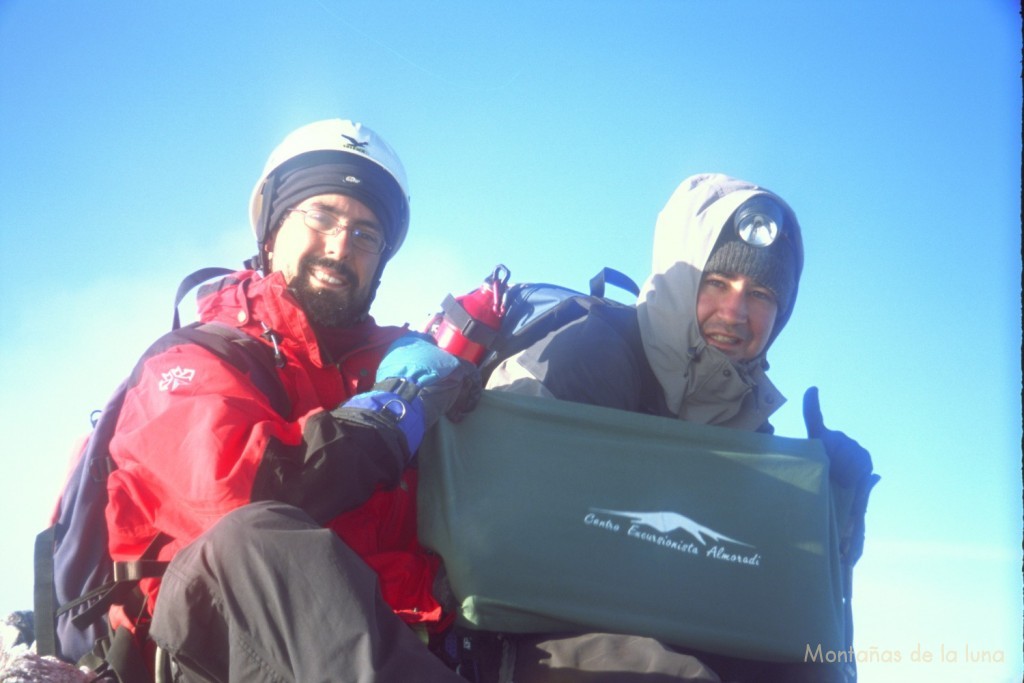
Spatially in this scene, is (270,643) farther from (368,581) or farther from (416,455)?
(416,455)

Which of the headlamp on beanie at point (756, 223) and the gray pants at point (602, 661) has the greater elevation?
the headlamp on beanie at point (756, 223)

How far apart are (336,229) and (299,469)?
1.86 metres

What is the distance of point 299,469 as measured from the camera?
3113mm

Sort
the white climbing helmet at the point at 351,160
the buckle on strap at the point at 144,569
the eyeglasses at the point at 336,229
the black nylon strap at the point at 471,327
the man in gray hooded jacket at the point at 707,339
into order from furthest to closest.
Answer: the white climbing helmet at the point at 351,160, the eyeglasses at the point at 336,229, the black nylon strap at the point at 471,327, the man in gray hooded jacket at the point at 707,339, the buckle on strap at the point at 144,569

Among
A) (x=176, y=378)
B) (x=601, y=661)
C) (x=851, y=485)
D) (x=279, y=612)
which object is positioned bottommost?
(x=601, y=661)

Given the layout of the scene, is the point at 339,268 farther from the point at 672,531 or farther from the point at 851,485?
the point at 851,485

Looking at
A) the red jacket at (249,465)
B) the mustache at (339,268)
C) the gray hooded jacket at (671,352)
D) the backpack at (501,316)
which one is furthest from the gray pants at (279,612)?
the mustache at (339,268)

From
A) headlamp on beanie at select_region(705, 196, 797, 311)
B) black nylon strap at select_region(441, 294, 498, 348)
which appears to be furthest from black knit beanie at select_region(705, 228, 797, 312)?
black nylon strap at select_region(441, 294, 498, 348)

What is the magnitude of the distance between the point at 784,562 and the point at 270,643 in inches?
82.4

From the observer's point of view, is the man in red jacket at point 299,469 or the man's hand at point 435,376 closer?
the man in red jacket at point 299,469

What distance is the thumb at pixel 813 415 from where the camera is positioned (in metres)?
4.61

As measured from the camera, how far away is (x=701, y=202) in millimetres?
4941

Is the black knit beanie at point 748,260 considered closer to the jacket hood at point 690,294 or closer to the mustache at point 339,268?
the jacket hood at point 690,294

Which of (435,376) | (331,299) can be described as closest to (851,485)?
(435,376)
